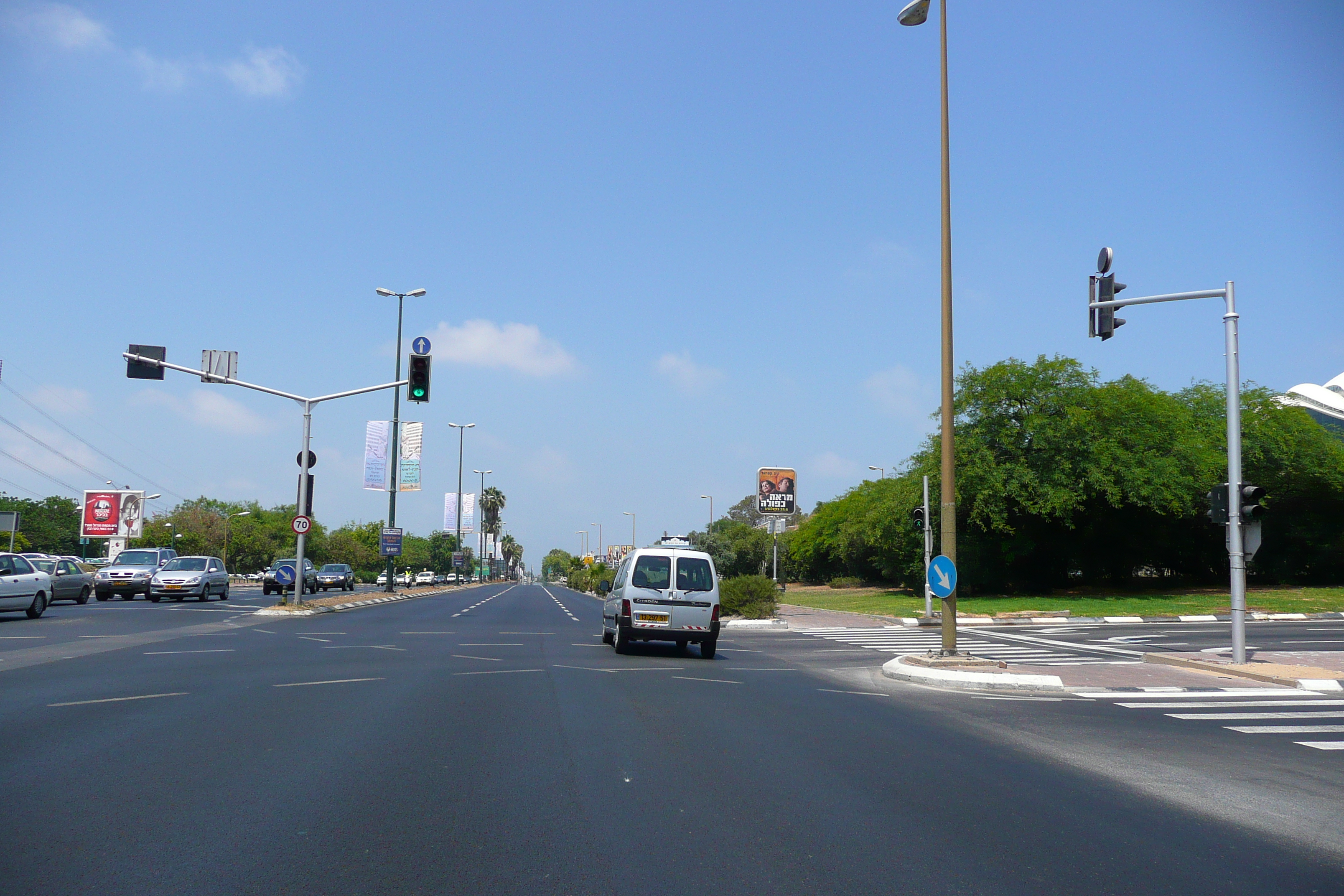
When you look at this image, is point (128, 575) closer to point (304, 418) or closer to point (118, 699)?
point (304, 418)

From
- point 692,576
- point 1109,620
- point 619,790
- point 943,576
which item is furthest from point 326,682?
point 1109,620

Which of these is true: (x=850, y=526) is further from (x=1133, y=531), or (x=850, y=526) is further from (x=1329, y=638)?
(x=1329, y=638)

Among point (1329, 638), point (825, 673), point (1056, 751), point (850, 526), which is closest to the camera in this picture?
point (1056, 751)

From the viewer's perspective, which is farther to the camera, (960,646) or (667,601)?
(960,646)

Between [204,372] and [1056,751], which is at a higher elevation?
[204,372]

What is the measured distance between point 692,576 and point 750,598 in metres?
14.6

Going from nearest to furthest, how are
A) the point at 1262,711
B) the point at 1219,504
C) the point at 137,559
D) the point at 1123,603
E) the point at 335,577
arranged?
1. the point at 1262,711
2. the point at 1219,504
3. the point at 137,559
4. the point at 1123,603
5. the point at 335,577

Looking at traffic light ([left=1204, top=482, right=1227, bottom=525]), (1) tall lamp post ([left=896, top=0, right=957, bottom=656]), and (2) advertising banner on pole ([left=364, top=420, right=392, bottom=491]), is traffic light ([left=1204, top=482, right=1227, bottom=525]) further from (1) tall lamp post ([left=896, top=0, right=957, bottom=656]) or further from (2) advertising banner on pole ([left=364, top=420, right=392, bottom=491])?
(2) advertising banner on pole ([left=364, top=420, right=392, bottom=491])

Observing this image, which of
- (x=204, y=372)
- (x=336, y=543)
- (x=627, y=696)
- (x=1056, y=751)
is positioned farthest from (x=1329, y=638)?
(x=336, y=543)

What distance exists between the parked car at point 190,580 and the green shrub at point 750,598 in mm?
19046

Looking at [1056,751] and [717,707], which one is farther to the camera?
[717,707]

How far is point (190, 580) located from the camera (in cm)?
3362

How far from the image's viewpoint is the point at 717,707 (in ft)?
35.8

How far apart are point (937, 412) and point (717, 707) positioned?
36.2 metres
